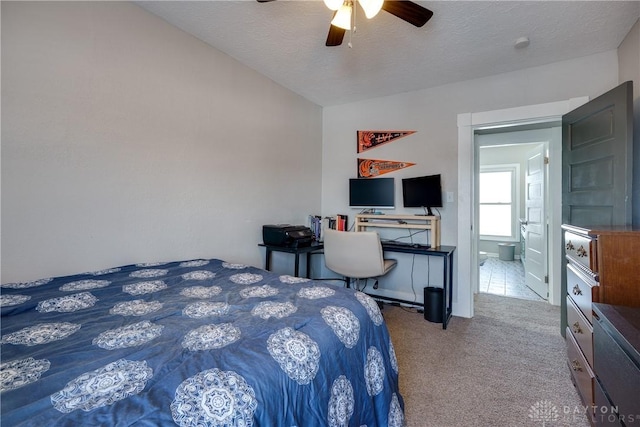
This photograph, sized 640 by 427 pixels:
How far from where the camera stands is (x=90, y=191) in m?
1.66

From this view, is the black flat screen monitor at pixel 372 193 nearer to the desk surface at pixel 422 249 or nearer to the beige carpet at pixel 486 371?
the desk surface at pixel 422 249

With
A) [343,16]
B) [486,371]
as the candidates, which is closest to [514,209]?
[486,371]

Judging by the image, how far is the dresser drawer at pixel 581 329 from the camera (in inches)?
55.5

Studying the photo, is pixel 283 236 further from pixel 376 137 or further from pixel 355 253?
pixel 376 137

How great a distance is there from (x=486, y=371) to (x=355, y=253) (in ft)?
4.24

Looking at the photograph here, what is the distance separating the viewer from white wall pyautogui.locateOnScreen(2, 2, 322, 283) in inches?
56.6

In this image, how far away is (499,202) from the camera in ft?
20.7

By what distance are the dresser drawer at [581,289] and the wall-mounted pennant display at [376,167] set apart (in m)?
1.84

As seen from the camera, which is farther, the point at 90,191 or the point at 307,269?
the point at 307,269

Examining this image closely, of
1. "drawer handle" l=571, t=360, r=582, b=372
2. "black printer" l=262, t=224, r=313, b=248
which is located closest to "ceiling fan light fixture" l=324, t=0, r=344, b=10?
"black printer" l=262, t=224, r=313, b=248

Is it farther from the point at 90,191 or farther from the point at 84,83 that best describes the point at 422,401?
the point at 84,83

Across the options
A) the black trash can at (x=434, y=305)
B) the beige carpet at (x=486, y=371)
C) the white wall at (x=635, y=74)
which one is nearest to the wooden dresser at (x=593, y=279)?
the beige carpet at (x=486, y=371)

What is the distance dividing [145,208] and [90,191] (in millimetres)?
321

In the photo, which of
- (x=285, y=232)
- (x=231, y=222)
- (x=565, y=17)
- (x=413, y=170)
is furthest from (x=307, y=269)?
(x=565, y=17)
